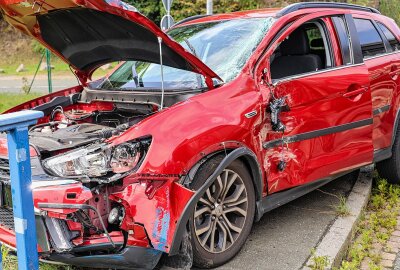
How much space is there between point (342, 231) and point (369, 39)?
212cm

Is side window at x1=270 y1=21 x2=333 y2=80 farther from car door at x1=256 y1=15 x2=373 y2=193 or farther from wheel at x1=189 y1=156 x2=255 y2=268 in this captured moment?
wheel at x1=189 y1=156 x2=255 y2=268

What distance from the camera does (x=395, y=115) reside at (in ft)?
16.7

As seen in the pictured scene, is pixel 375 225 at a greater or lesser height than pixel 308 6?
lesser

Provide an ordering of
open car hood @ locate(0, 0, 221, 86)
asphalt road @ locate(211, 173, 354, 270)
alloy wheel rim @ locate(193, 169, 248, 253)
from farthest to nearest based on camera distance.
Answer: asphalt road @ locate(211, 173, 354, 270) < alloy wheel rim @ locate(193, 169, 248, 253) < open car hood @ locate(0, 0, 221, 86)

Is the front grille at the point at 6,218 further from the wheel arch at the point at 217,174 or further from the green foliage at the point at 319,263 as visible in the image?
the green foliage at the point at 319,263

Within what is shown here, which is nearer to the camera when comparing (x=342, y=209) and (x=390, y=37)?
(x=342, y=209)

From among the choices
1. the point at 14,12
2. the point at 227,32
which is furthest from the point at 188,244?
the point at 14,12

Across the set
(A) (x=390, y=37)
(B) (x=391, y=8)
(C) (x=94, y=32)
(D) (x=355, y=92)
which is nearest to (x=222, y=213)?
(C) (x=94, y=32)

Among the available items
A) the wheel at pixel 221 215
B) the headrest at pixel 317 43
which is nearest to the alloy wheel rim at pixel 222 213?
the wheel at pixel 221 215

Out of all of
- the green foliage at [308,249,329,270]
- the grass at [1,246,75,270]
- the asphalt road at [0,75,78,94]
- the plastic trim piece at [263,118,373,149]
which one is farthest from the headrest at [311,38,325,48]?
the asphalt road at [0,75,78,94]

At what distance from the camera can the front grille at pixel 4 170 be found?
9.82 feet

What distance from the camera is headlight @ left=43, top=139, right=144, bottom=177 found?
2938mm

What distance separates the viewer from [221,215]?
3.42 metres

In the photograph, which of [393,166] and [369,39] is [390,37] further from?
[393,166]
